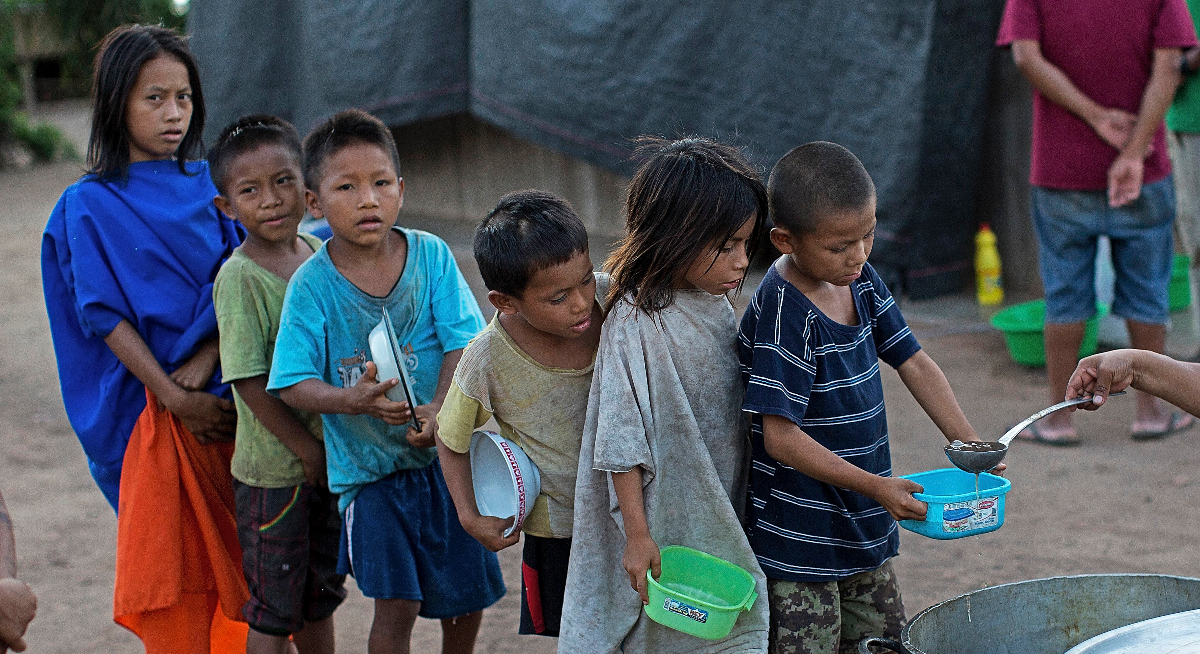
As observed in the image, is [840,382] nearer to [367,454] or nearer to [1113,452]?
[367,454]

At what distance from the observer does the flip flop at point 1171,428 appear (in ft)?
13.9

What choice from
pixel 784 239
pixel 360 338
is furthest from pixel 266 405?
pixel 784 239

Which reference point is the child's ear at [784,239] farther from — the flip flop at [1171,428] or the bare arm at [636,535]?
the flip flop at [1171,428]

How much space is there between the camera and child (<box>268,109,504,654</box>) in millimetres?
2467

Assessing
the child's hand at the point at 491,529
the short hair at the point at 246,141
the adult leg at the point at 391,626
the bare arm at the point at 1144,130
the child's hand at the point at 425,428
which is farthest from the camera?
the bare arm at the point at 1144,130

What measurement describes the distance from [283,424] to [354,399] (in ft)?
0.98

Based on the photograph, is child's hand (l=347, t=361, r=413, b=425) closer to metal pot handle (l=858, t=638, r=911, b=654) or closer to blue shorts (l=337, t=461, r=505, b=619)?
blue shorts (l=337, t=461, r=505, b=619)

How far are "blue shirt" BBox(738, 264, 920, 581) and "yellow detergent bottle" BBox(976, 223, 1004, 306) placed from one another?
4138 millimetres

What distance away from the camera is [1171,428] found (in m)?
4.30

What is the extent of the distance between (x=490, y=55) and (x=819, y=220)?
210 inches

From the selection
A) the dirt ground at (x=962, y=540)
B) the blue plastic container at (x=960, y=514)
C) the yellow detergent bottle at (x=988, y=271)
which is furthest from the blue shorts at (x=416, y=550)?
the yellow detergent bottle at (x=988, y=271)

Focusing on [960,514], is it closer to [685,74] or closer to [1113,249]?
[1113,249]

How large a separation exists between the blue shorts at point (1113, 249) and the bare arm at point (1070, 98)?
0.73 feet

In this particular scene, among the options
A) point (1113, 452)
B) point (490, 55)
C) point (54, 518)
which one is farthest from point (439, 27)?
point (1113, 452)
